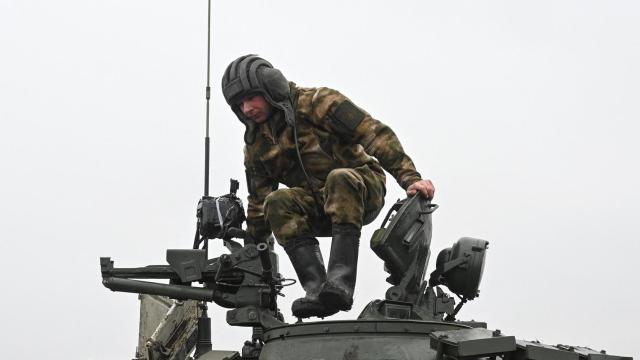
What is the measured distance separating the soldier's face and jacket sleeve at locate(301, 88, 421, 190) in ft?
1.53

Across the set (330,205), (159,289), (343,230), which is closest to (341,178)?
(330,205)

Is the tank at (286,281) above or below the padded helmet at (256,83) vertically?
below

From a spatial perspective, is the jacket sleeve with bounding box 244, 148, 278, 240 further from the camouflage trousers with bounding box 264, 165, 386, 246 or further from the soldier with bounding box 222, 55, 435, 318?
the camouflage trousers with bounding box 264, 165, 386, 246

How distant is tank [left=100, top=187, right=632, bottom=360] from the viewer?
10305mm

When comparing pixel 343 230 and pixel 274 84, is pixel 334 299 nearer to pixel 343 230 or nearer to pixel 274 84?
pixel 343 230

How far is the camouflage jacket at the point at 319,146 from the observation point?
1240 centimetres

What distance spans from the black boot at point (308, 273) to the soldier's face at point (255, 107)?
1405mm

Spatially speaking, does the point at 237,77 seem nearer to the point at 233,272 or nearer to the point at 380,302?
the point at 233,272

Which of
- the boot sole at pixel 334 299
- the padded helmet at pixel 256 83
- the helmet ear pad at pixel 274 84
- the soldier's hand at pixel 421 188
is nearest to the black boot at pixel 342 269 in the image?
the boot sole at pixel 334 299

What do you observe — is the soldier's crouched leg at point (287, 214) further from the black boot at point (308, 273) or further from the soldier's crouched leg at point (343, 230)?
the soldier's crouched leg at point (343, 230)

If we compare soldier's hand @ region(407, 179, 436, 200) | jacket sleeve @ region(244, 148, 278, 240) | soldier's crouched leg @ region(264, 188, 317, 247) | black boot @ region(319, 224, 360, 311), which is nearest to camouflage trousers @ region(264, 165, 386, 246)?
soldier's crouched leg @ region(264, 188, 317, 247)

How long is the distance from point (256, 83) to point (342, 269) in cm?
222

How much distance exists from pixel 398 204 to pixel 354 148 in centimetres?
91

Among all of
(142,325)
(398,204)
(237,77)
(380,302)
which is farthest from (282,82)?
(142,325)
